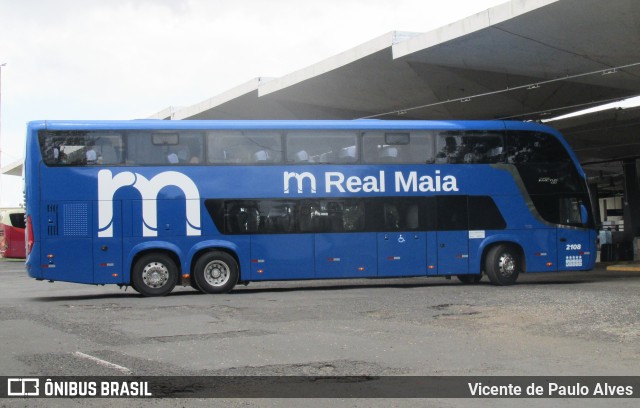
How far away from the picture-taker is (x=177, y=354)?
8891 mm

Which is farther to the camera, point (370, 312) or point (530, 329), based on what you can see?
point (370, 312)

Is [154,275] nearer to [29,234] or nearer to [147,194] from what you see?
[147,194]

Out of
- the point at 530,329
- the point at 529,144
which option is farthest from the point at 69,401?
the point at 529,144

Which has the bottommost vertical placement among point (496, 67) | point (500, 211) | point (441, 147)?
point (500, 211)

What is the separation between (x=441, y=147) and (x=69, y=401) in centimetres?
1322

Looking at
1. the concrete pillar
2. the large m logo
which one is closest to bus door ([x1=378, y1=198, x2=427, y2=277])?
the large m logo

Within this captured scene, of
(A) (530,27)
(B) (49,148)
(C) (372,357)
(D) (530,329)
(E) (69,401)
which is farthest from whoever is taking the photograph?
(A) (530,27)

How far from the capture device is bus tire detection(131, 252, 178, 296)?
55.9 ft

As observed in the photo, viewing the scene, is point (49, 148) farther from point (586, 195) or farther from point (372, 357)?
point (586, 195)

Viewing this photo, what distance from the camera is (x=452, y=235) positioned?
1861 cm

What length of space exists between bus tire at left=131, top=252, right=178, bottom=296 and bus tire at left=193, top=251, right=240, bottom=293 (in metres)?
0.55

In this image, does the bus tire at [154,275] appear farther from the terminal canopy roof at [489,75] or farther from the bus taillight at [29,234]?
the terminal canopy roof at [489,75]

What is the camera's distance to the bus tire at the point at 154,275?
17.0m

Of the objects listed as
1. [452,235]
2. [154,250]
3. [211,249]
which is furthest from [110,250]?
[452,235]
